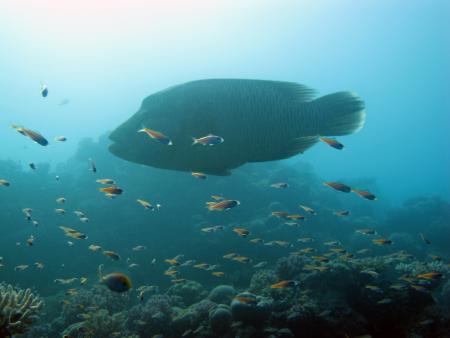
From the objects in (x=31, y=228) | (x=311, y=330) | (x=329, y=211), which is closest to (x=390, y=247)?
(x=329, y=211)

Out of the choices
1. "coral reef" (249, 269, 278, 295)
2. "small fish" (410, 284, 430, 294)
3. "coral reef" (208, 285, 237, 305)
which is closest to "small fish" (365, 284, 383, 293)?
"small fish" (410, 284, 430, 294)

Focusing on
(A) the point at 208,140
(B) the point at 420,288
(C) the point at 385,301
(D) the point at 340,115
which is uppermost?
(D) the point at 340,115

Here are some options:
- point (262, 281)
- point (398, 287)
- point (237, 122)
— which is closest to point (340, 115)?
point (237, 122)

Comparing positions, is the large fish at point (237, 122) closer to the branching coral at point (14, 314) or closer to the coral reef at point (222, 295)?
the branching coral at point (14, 314)

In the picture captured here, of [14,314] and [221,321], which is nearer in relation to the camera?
[14,314]

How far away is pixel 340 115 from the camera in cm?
280

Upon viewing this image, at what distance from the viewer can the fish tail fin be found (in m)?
2.80

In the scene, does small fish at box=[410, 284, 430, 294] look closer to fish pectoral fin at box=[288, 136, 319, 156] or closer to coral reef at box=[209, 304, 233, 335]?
coral reef at box=[209, 304, 233, 335]

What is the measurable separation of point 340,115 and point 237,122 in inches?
36.1

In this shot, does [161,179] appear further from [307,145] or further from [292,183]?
[307,145]

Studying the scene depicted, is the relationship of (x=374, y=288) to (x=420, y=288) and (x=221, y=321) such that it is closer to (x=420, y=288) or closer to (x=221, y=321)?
(x=420, y=288)

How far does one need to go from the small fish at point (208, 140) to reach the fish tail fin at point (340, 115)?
0.89 metres

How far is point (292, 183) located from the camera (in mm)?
21266

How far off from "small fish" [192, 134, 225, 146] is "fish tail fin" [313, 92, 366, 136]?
35.1 inches
